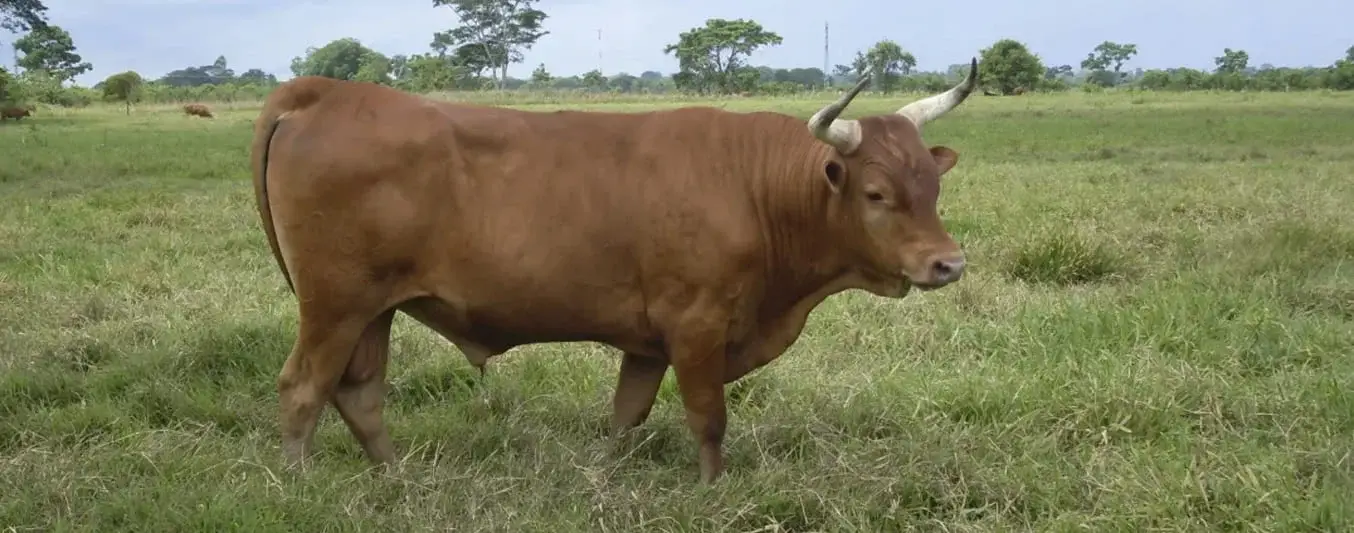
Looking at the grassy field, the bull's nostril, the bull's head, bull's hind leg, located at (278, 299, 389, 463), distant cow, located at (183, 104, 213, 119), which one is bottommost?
the grassy field

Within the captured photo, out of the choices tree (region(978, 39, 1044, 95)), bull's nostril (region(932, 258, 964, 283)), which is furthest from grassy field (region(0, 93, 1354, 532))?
tree (region(978, 39, 1044, 95))

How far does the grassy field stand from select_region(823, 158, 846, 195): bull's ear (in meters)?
1.05

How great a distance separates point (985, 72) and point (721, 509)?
160 ft

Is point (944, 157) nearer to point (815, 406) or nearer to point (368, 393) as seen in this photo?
point (815, 406)

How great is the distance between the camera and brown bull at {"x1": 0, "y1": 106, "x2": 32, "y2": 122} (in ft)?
83.8

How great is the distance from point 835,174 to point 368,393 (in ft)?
6.41

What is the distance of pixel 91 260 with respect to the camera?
25.4ft

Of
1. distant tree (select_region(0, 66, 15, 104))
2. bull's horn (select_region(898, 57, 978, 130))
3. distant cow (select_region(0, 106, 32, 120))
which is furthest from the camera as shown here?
distant tree (select_region(0, 66, 15, 104))

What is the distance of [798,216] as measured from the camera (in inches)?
155

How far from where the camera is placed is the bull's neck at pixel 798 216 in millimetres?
3896

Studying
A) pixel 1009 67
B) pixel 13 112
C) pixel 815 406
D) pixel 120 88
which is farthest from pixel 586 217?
pixel 1009 67

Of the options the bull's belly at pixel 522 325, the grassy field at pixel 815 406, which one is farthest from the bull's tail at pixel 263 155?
the grassy field at pixel 815 406

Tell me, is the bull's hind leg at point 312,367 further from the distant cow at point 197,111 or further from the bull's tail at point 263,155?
the distant cow at point 197,111

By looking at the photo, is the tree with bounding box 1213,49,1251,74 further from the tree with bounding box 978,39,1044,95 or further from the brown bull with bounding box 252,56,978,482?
the brown bull with bounding box 252,56,978,482
